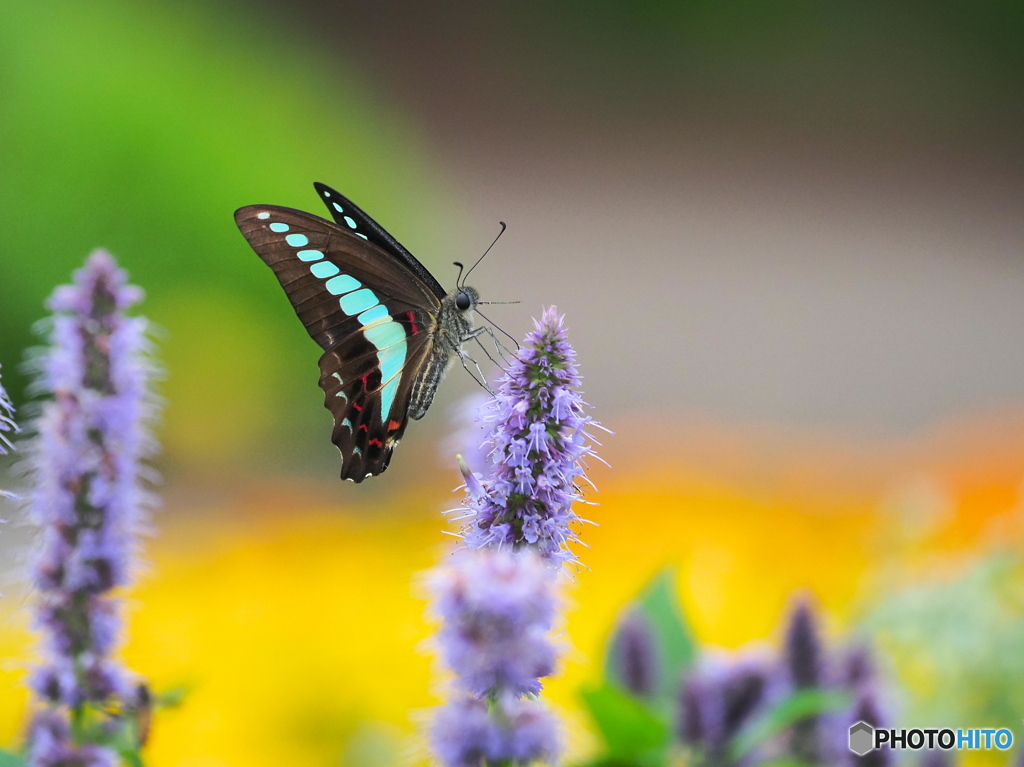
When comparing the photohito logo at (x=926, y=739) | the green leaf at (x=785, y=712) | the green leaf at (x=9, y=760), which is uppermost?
the photohito logo at (x=926, y=739)

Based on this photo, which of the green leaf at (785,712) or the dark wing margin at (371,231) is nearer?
the green leaf at (785,712)

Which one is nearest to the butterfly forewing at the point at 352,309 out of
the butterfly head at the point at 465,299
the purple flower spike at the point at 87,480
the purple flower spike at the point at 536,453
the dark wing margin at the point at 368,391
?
the dark wing margin at the point at 368,391

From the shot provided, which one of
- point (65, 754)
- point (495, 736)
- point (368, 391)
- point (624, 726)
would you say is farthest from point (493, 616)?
point (368, 391)

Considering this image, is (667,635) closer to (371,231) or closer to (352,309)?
(352,309)

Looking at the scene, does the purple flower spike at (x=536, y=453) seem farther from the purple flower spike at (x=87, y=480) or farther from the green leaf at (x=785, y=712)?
the purple flower spike at (x=87, y=480)

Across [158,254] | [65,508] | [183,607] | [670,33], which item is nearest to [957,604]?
[65,508]
